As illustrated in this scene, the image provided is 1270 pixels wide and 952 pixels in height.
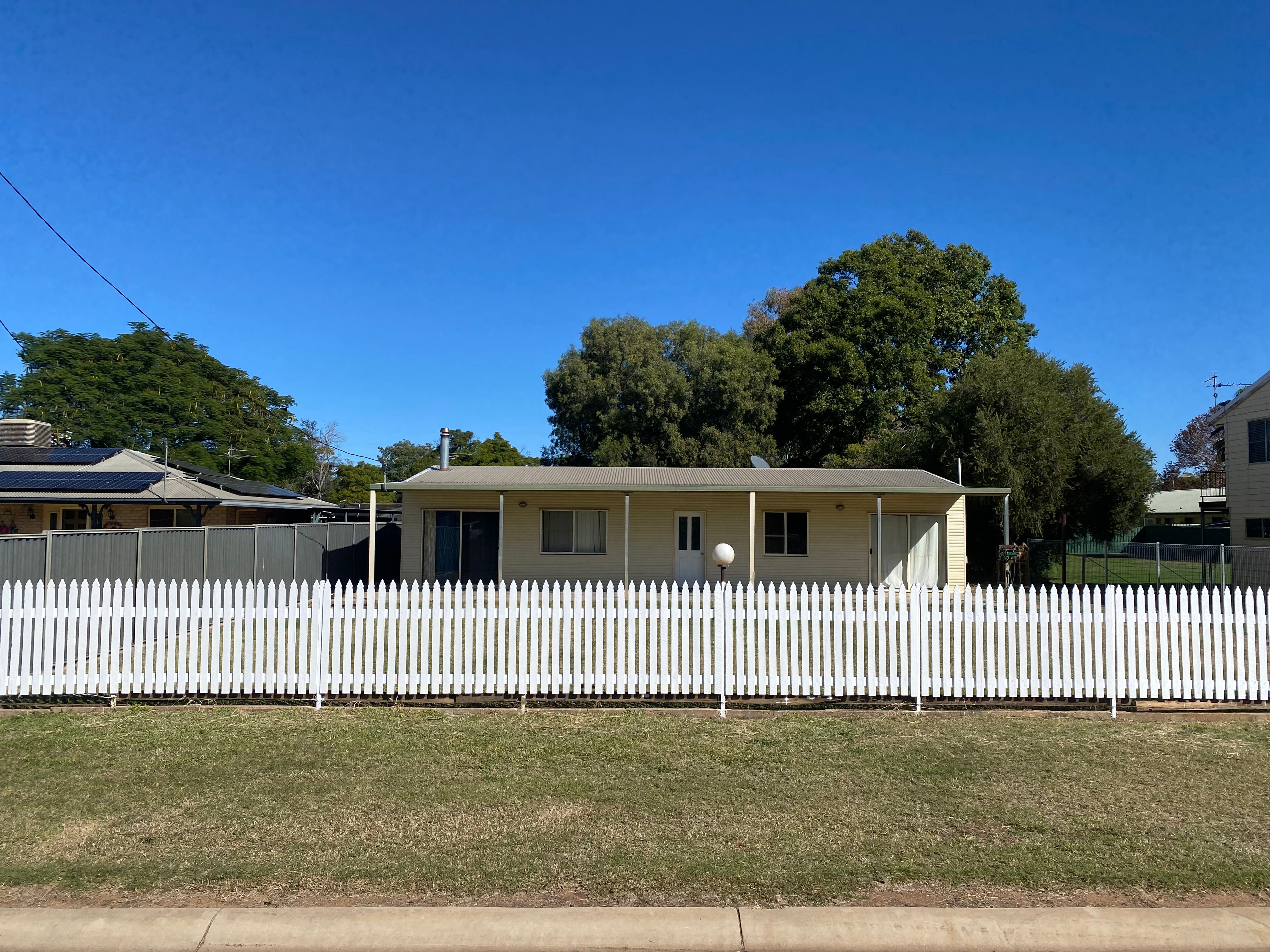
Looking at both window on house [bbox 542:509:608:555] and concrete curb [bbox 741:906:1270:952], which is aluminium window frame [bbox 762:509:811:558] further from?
concrete curb [bbox 741:906:1270:952]

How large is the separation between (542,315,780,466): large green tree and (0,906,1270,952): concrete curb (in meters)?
30.9

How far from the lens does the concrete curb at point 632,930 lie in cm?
363

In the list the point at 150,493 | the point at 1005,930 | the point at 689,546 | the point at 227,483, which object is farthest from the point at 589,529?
the point at 1005,930

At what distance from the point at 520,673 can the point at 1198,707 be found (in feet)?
20.1

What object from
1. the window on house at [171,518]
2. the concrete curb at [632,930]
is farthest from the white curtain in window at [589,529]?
the concrete curb at [632,930]

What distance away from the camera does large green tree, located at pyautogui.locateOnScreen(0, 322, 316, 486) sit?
48.7 m

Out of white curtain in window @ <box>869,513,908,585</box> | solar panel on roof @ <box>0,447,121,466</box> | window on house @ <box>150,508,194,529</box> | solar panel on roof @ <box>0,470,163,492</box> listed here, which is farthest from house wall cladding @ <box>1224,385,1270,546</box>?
solar panel on roof @ <box>0,447,121,466</box>

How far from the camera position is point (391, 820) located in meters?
4.87

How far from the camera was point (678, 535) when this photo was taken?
20688 mm

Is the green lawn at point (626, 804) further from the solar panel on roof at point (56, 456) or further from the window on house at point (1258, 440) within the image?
the solar panel on roof at point (56, 456)

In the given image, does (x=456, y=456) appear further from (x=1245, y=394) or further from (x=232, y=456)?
(x=1245, y=394)

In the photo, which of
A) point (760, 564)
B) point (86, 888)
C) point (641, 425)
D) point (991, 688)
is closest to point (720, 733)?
point (991, 688)

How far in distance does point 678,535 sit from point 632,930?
55.8ft

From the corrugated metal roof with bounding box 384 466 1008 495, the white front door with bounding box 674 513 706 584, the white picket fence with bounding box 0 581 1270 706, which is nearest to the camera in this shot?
the white picket fence with bounding box 0 581 1270 706
